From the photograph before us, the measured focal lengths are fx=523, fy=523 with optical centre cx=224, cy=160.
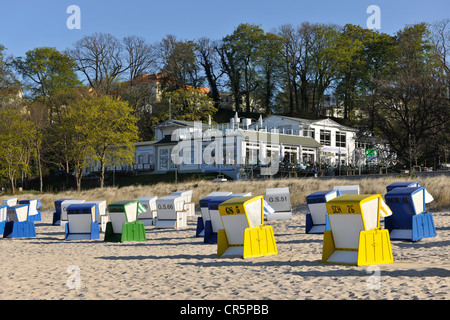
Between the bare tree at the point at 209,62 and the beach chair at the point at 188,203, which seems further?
the bare tree at the point at 209,62

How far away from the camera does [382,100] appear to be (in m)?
43.6

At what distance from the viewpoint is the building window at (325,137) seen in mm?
62094

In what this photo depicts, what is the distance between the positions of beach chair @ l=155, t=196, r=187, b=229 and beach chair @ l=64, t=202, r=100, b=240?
3.22 meters

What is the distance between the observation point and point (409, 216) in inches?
544

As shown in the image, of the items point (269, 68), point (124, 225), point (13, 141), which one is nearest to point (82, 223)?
point (124, 225)

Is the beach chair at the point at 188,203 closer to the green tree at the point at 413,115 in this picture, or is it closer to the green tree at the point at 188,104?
the green tree at the point at 413,115

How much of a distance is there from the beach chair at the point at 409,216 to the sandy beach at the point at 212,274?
232mm

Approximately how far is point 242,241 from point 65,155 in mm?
43712

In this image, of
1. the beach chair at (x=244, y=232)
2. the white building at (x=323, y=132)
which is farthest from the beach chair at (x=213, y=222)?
the white building at (x=323, y=132)

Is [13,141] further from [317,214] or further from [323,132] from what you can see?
[317,214]

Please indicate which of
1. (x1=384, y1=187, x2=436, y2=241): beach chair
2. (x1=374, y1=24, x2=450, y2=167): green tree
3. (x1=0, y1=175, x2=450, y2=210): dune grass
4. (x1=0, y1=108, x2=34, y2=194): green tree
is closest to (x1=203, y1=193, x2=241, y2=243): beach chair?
(x1=384, y1=187, x2=436, y2=241): beach chair

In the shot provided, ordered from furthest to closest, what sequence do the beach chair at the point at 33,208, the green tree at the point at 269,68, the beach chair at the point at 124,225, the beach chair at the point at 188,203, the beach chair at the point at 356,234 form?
the green tree at the point at 269,68 < the beach chair at the point at 33,208 < the beach chair at the point at 188,203 < the beach chair at the point at 124,225 < the beach chair at the point at 356,234
